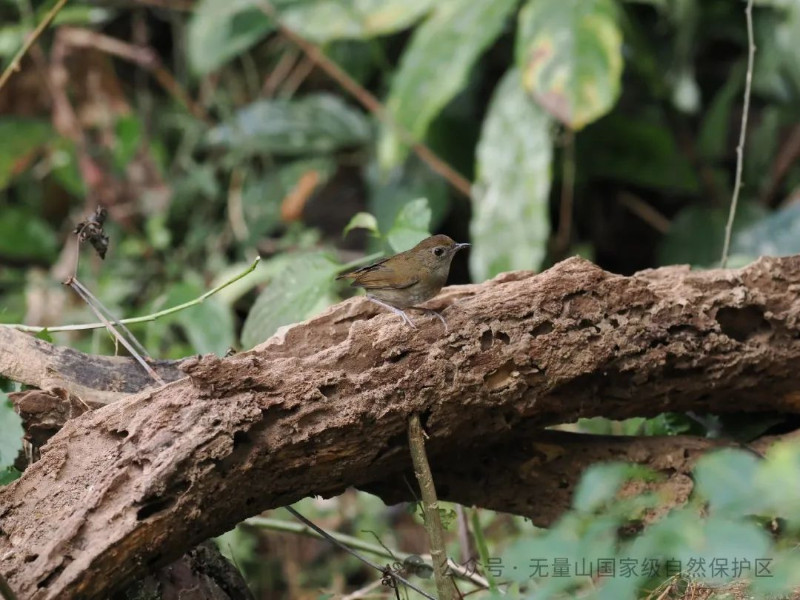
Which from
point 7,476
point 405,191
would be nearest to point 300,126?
point 405,191

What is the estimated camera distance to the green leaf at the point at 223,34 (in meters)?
6.84

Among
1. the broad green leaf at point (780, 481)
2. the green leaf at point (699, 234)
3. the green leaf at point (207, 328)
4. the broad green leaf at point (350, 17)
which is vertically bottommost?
the green leaf at point (699, 234)

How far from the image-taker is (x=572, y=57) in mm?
5059

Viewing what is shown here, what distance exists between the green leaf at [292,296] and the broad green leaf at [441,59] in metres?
2.50

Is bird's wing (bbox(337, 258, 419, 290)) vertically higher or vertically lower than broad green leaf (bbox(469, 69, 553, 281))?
higher

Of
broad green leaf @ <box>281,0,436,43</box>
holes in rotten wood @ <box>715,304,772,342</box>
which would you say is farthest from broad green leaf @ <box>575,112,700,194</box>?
holes in rotten wood @ <box>715,304,772,342</box>

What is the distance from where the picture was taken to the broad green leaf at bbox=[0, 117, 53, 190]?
740cm

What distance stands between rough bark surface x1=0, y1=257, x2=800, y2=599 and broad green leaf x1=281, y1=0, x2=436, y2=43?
10.7 ft

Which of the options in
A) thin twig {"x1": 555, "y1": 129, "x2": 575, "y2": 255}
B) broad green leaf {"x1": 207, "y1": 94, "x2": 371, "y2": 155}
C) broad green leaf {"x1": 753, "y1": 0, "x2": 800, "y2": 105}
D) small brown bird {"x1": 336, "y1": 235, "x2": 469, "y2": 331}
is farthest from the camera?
broad green leaf {"x1": 207, "y1": 94, "x2": 371, "y2": 155}

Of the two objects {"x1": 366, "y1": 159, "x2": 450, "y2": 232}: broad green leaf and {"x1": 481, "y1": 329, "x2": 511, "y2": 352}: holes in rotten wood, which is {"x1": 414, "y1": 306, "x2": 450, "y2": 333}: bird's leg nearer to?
{"x1": 481, "y1": 329, "x2": 511, "y2": 352}: holes in rotten wood

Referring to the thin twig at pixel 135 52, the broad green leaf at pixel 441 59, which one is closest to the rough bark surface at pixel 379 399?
the broad green leaf at pixel 441 59

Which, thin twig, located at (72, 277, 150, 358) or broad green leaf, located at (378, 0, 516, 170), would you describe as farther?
broad green leaf, located at (378, 0, 516, 170)

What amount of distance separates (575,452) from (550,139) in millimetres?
2959

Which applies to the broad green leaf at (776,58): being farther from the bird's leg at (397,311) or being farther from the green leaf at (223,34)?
the bird's leg at (397,311)
